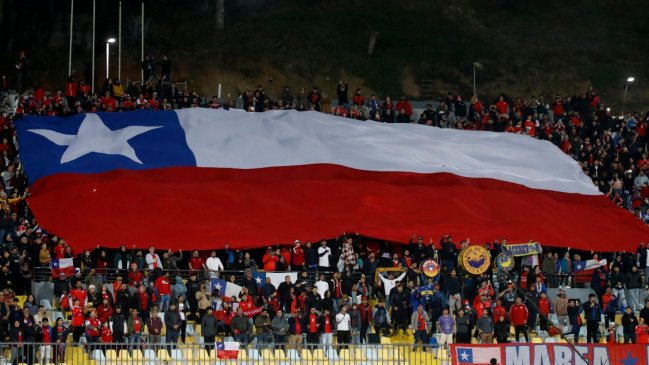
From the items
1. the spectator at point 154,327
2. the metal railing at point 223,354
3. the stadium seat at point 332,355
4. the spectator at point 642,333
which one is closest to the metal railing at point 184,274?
the spectator at point 154,327

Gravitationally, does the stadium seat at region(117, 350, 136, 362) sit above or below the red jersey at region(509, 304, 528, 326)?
below

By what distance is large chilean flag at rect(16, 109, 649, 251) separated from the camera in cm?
3853

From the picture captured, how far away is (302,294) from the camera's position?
113ft

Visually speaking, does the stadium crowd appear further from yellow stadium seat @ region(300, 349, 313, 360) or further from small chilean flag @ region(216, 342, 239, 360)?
small chilean flag @ region(216, 342, 239, 360)

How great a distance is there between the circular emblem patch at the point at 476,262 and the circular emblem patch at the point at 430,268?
868 millimetres

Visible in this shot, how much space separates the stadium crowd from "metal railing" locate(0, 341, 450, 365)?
242 mm

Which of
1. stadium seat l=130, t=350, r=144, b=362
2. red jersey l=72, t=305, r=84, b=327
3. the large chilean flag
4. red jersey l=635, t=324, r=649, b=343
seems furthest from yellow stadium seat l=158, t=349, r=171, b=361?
red jersey l=635, t=324, r=649, b=343

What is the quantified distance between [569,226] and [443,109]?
8198 millimetres

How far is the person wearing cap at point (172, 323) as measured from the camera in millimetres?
32812

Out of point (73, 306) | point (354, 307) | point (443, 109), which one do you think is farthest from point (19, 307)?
point (443, 109)

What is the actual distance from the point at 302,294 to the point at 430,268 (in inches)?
130

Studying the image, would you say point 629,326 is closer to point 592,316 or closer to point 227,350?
point 592,316

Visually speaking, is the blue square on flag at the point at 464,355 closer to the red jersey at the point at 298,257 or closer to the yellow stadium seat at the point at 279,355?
the yellow stadium seat at the point at 279,355

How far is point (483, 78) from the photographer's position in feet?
214
